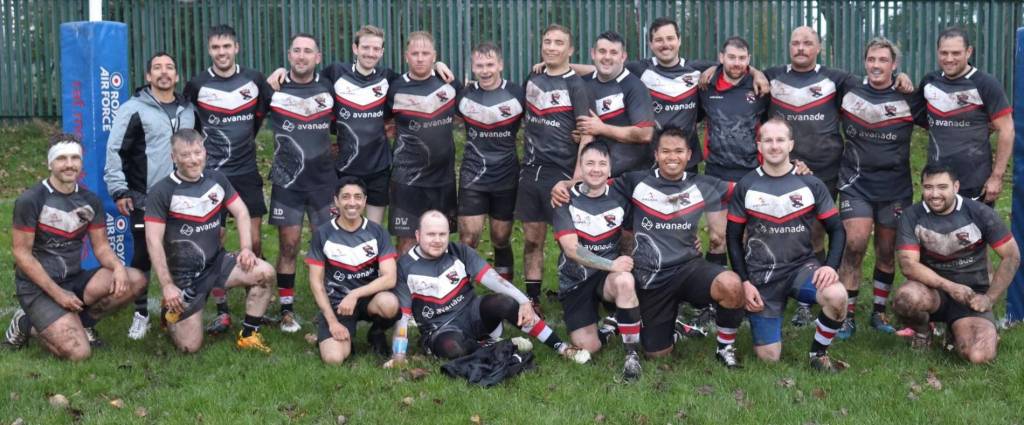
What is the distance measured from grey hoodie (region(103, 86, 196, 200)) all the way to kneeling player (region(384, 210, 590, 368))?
6.55ft

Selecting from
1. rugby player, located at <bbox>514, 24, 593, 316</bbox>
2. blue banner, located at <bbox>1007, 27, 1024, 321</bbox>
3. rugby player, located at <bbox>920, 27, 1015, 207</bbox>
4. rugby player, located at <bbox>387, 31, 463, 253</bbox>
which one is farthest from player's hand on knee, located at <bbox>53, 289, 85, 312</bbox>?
blue banner, located at <bbox>1007, 27, 1024, 321</bbox>

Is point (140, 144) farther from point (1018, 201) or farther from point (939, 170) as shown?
point (1018, 201)

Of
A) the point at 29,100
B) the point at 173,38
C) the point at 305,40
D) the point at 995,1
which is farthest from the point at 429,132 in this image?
the point at 995,1

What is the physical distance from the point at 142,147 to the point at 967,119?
5842mm

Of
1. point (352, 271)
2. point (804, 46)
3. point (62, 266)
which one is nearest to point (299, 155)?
point (352, 271)

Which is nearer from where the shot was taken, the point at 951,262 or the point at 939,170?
the point at 939,170

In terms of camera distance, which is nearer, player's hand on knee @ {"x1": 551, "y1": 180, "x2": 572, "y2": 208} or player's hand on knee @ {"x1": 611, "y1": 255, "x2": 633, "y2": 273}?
player's hand on knee @ {"x1": 611, "y1": 255, "x2": 633, "y2": 273}

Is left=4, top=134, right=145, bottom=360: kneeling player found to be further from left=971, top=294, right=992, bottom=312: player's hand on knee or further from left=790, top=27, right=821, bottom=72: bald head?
left=971, top=294, right=992, bottom=312: player's hand on knee

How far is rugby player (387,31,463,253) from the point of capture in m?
8.00

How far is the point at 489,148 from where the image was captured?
8047mm

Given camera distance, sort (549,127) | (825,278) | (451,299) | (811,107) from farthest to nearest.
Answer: (549,127) → (811,107) → (451,299) → (825,278)

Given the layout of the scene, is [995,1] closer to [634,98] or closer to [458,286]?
[634,98]

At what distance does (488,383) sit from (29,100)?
12.8 metres

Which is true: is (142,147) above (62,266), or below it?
above
